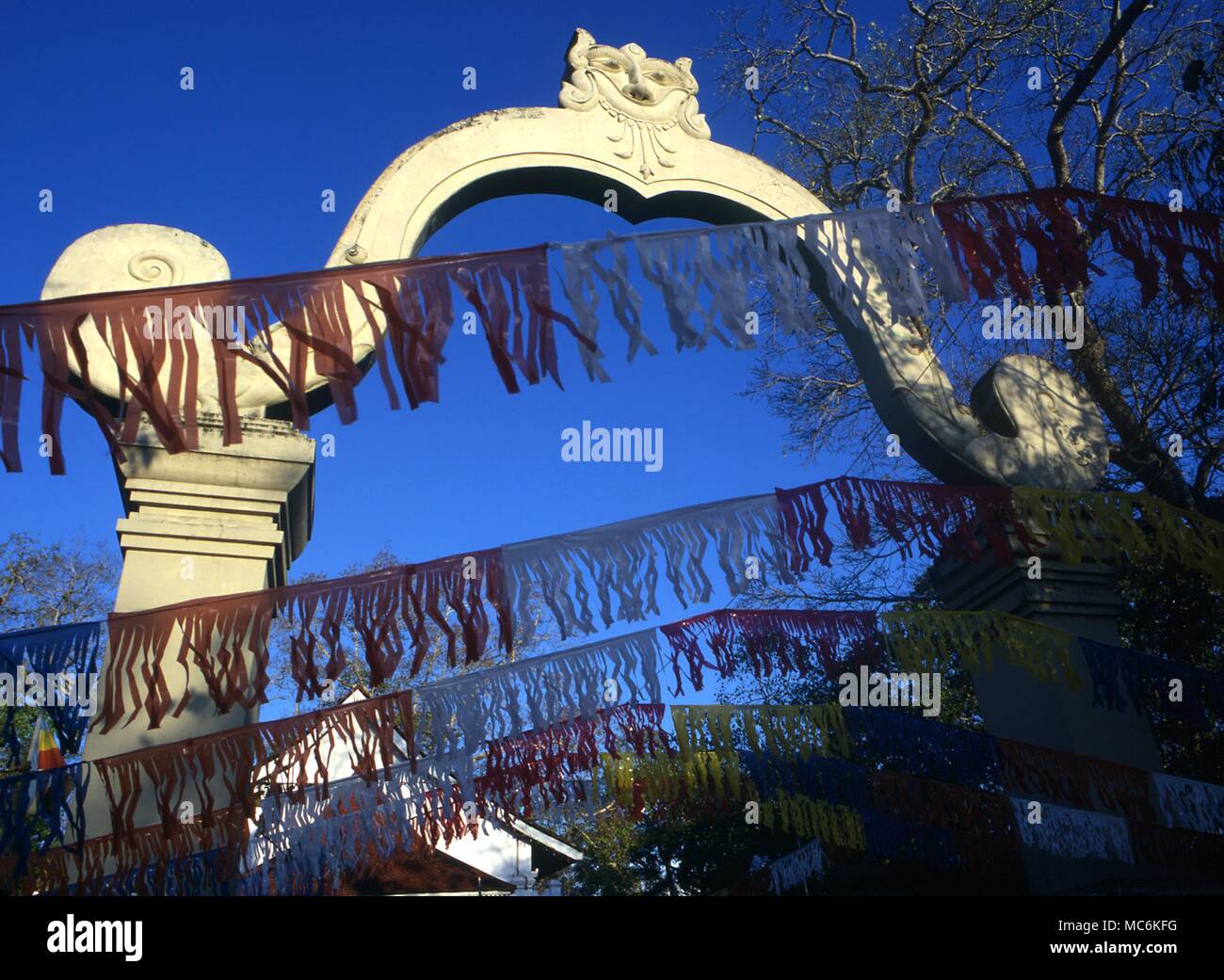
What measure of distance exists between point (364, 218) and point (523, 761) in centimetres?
304

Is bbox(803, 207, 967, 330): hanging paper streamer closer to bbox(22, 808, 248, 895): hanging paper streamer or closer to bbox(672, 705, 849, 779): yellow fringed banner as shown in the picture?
bbox(672, 705, 849, 779): yellow fringed banner

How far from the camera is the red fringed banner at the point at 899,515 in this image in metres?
4.66

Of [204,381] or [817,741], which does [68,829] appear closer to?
[204,381]

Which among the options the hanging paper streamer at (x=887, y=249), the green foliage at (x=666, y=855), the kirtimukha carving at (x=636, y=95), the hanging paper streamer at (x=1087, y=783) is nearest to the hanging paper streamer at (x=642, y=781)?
the hanging paper streamer at (x=1087, y=783)

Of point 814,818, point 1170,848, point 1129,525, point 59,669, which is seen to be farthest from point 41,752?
point 1170,848

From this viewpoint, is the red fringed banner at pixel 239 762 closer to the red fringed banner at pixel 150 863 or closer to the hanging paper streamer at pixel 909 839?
the red fringed banner at pixel 150 863

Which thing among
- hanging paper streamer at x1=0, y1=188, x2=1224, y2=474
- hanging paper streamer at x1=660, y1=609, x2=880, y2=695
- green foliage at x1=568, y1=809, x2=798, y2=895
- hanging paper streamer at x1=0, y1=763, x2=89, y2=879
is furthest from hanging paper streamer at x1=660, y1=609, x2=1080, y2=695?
green foliage at x1=568, y1=809, x2=798, y2=895

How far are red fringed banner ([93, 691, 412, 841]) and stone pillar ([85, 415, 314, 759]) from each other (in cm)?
36

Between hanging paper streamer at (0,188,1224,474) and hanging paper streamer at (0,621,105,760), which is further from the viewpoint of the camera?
hanging paper streamer at (0,621,105,760)

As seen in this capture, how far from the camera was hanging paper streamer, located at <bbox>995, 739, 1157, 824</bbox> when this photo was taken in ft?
18.2

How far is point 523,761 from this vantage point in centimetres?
538

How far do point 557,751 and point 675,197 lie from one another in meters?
3.37

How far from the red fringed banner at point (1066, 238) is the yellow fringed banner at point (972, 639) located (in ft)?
5.60

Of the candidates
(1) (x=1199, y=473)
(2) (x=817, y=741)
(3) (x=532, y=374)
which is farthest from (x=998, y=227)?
(1) (x=1199, y=473)
